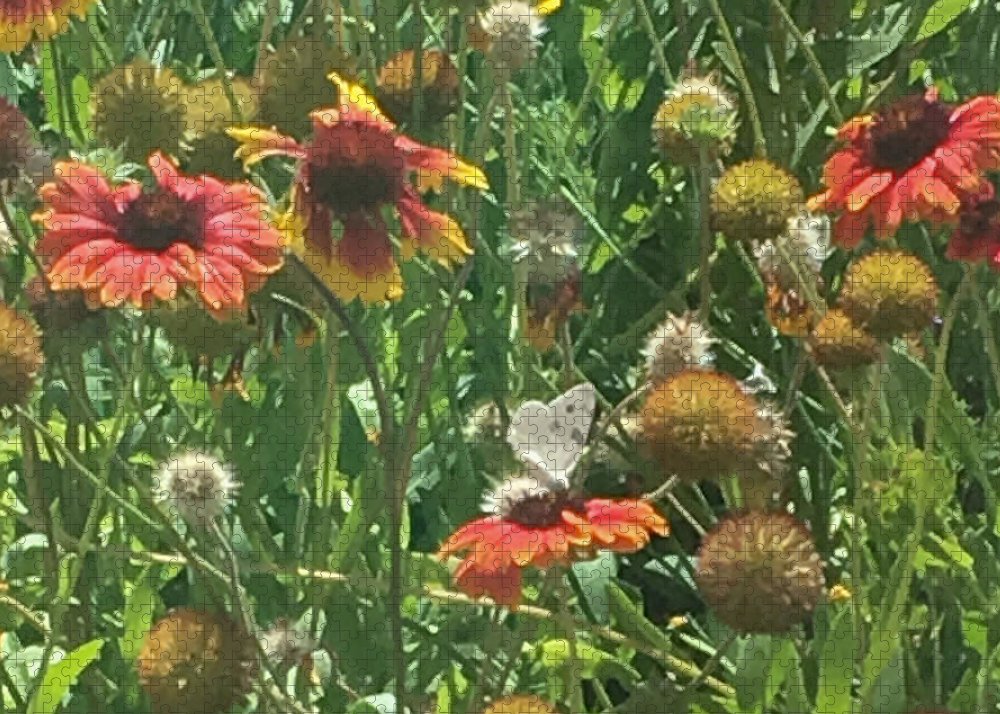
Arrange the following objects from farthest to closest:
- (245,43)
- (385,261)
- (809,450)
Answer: (245,43) < (809,450) < (385,261)

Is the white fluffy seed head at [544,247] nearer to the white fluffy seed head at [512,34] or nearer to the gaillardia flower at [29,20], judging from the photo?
the white fluffy seed head at [512,34]

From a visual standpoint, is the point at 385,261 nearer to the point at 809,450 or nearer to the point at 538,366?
the point at 538,366

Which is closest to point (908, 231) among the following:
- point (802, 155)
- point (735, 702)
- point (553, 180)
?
point (802, 155)

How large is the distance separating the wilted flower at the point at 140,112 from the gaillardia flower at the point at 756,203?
28 cm

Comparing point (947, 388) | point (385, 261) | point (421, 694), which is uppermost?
point (385, 261)

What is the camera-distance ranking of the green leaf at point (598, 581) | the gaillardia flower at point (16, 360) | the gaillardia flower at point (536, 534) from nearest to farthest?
the gaillardia flower at point (536, 534), the gaillardia flower at point (16, 360), the green leaf at point (598, 581)

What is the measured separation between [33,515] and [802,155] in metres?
0.50

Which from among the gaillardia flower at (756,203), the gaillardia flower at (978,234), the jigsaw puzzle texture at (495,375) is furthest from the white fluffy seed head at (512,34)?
the gaillardia flower at (978,234)

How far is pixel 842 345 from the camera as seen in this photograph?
739mm

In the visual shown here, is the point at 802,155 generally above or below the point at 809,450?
above

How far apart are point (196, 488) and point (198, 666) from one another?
7cm

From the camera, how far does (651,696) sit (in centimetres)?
72

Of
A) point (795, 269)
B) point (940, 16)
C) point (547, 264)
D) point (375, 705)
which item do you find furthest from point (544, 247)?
point (940, 16)

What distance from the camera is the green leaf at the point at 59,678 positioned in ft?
2.29
